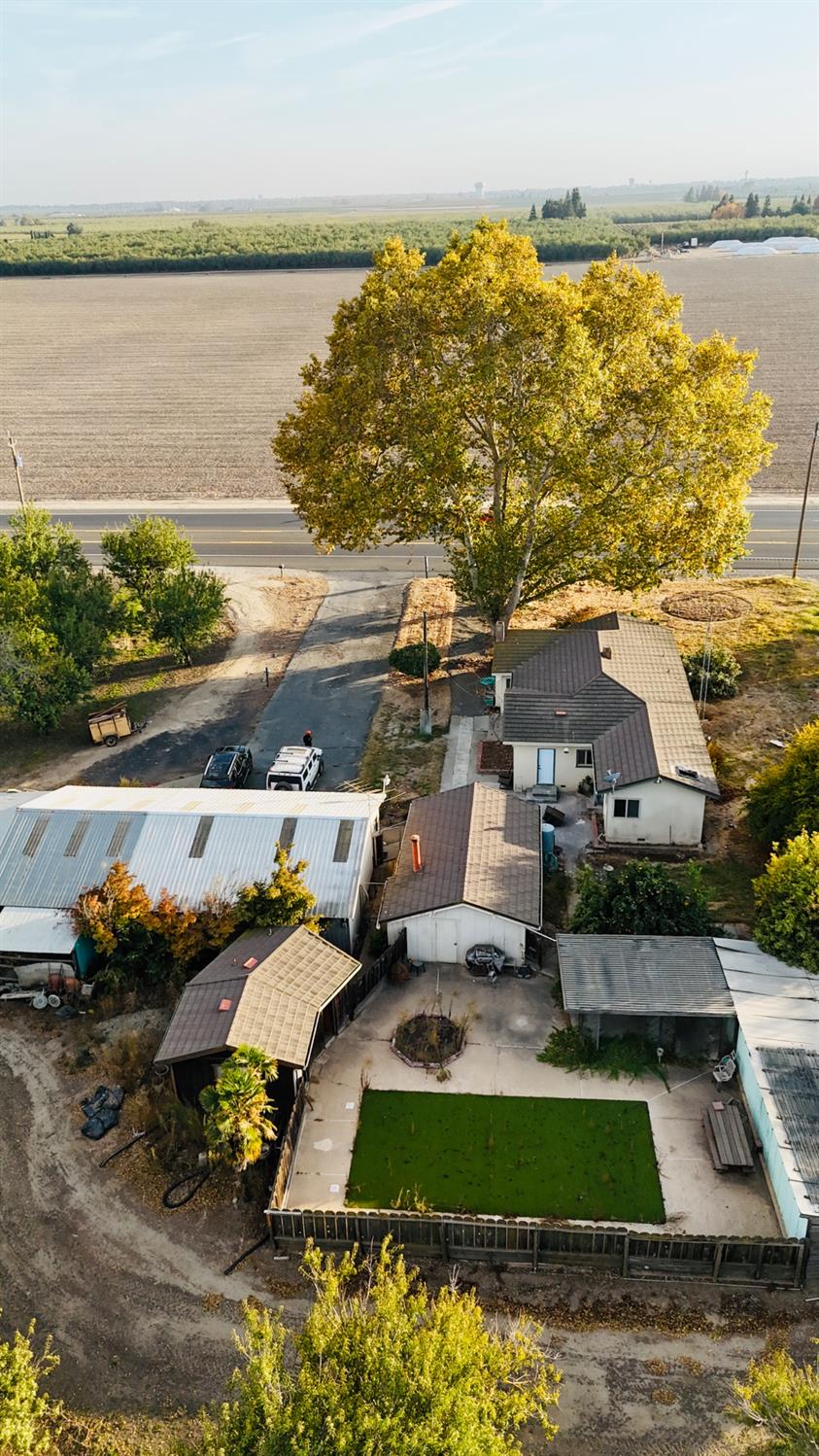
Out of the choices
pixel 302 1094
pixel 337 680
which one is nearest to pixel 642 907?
pixel 302 1094

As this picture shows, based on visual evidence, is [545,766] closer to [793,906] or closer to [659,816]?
[659,816]

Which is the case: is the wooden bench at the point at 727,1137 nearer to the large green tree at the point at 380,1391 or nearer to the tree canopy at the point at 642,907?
the tree canopy at the point at 642,907

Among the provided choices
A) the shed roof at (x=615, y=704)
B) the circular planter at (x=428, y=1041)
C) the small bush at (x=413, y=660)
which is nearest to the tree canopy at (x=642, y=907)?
the circular planter at (x=428, y=1041)

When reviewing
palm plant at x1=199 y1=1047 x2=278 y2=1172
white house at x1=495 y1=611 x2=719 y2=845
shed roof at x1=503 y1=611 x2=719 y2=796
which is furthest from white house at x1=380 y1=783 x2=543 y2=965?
palm plant at x1=199 y1=1047 x2=278 y2=1172

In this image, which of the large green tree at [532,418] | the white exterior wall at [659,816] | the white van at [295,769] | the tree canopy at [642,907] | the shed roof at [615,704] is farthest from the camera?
the large green tree at [532,418]

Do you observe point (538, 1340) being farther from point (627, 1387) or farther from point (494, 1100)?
point (494, 1100)

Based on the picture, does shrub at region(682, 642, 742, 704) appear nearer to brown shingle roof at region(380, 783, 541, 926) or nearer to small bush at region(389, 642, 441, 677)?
small bush at region(389, 642, 441, 677)
